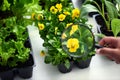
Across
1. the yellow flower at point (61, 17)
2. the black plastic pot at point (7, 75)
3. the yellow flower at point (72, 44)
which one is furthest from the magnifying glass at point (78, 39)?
the black plastic pot at point (7, 75)

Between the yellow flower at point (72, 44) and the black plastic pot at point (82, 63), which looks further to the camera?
the black plastic pot at point (82, 63)

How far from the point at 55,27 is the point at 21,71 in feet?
0.68

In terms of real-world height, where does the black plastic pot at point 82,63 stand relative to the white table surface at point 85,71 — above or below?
above

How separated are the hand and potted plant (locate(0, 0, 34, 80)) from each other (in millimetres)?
264

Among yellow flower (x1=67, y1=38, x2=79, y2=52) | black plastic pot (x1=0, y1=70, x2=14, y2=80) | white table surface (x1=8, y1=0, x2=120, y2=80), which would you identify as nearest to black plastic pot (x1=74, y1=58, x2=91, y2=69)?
white table surface (x1=8, y1=0, x2=120, y2=80)

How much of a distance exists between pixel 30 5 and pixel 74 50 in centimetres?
33

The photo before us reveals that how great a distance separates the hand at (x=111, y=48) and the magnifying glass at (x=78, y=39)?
0.05 m

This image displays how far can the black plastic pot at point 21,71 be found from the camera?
90 centimetres

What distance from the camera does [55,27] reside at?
959mm

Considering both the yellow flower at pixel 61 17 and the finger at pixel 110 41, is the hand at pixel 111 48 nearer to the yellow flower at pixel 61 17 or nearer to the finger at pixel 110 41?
the finger at pixel 110 41

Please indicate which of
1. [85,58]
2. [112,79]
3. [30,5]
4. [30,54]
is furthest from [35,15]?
[112,79]

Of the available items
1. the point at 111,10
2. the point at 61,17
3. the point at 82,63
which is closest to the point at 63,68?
the point at 82,63

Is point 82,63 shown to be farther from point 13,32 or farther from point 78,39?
point 13,32

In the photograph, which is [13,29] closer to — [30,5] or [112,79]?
[30,5]
